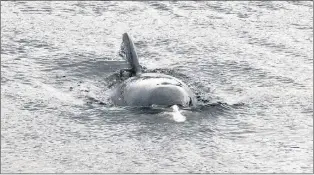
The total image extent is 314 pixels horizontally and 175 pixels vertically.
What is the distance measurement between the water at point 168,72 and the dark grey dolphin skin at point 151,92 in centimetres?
23

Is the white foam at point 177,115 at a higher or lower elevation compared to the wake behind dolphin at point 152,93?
lower

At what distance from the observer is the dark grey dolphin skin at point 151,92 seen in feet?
51.5

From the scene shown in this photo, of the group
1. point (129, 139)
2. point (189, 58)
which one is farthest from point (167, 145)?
point (189, 58)

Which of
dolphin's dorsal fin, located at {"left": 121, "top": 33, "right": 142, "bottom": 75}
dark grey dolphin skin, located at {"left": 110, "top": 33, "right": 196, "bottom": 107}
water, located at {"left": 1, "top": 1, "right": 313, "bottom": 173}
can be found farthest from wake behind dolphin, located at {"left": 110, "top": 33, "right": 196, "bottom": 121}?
dolphin's dorsal fin, located at {"left": 121, "top": 33, "right": 142, "bottom": 75}

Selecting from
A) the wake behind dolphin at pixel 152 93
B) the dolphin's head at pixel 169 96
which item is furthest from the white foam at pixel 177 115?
the dolphin's head at pixel 169 96

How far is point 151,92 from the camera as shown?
15844 mm

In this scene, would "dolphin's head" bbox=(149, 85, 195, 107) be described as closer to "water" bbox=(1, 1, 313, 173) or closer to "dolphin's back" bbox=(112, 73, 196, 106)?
"dolphin's back" bbox=(112, 73, 196, 106)

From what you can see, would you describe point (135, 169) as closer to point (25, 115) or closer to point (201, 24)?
point (25, 115)

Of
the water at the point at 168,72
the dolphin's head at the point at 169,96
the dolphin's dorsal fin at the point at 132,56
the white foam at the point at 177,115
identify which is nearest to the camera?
the water at the point at 168,72

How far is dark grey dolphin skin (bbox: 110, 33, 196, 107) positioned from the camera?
51.5 feet

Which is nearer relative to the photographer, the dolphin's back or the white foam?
the white foam

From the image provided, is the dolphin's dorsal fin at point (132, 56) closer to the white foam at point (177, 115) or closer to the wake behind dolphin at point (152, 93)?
the wake behind dolphin at point (152, 93)

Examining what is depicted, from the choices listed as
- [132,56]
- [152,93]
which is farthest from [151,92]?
[132,56]

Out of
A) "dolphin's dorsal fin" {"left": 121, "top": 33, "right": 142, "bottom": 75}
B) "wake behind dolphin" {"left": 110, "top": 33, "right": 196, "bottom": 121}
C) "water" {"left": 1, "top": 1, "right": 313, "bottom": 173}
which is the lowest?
"water" {"left": 1, "top": 1, "right": 313, "bottom": 173}
